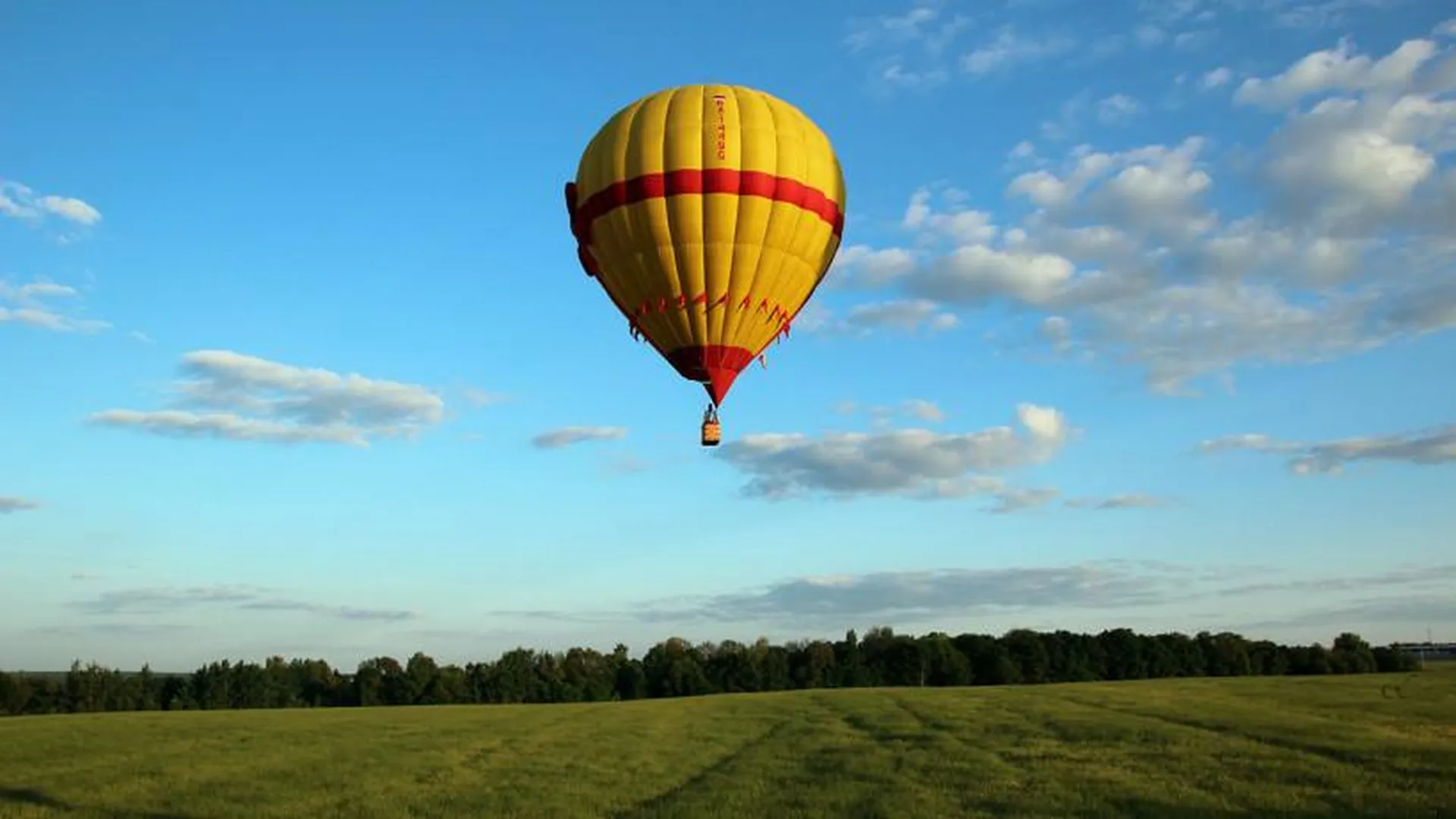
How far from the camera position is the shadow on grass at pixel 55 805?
26.0m

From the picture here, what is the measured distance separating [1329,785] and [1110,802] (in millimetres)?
5239

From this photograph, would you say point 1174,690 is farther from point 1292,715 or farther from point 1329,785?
point 1329,785

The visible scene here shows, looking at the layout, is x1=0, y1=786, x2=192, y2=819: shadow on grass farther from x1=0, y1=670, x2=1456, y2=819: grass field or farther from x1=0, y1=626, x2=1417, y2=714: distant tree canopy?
x1=0, y1=626, x2=1417, y2=714: distant tree canopy

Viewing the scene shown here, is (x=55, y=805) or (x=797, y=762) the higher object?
(x=797, y=762)

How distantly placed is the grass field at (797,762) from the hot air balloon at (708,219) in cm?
1083

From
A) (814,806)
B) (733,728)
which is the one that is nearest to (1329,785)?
(814,806)

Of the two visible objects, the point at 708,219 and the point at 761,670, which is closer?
the point at 708,219

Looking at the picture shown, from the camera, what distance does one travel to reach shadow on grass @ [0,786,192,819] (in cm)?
2597

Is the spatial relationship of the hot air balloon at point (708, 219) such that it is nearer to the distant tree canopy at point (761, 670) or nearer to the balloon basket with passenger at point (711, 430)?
the balloon basket with passenger at point (711, 430)

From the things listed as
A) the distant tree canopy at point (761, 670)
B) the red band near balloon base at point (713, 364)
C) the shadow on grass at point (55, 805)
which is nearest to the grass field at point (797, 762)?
the shadow on grass at point (55, 805)

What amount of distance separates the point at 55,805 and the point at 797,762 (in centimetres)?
1821

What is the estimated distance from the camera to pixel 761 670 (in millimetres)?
124375

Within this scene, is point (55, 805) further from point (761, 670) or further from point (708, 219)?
point (761, 670)

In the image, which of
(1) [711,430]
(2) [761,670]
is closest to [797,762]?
(1) [711,430]
